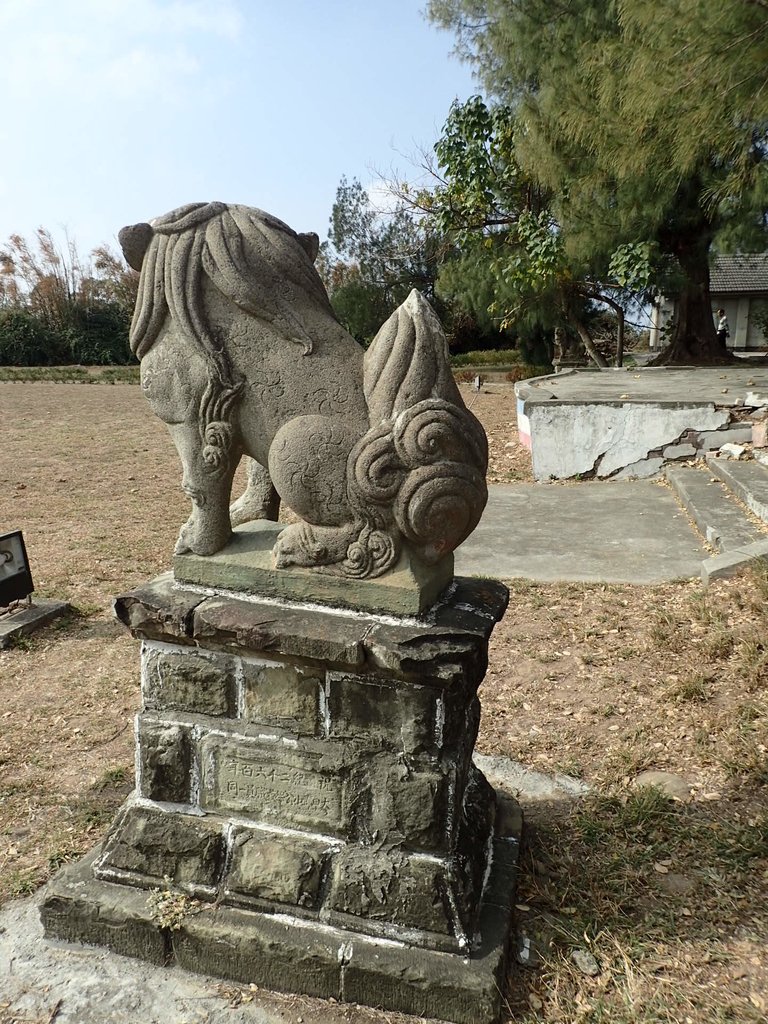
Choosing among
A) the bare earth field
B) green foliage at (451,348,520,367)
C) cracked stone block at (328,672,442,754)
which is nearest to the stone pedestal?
cracked stone block at (328,672,442,754)

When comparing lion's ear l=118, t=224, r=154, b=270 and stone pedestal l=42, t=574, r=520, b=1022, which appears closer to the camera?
stone pedestal l=42, t=574, r=520, b=1022

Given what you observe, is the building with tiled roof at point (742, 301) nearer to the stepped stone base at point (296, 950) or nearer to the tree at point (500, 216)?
the tree at point (500, 216)

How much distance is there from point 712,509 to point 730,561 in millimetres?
1215

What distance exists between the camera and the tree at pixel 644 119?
432cm

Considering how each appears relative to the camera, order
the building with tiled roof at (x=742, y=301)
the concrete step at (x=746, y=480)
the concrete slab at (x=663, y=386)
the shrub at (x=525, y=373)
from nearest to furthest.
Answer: the concrete step at (x=746, y=480)
the concrete slab at (x=663, y=386)
the shrub at (x=525, y=373)
the building with tiled roof at (x=742, y=301)

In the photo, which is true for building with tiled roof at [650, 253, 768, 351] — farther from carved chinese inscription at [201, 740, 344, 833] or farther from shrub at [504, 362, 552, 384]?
carved chinese inscription at [201, 740, 344, 833]

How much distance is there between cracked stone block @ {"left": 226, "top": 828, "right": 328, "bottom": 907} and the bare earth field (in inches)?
9.1

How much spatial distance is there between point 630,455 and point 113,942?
19.8 ft

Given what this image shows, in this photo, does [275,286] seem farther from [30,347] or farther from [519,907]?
[30,347]

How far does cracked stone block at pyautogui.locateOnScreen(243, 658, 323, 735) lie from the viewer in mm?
1905

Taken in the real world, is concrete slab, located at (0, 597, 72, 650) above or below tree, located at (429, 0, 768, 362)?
below

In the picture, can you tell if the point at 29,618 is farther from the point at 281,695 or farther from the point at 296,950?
the point at 296,950

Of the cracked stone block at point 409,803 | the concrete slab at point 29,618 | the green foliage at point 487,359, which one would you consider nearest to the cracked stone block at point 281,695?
the cracked stone block at point 409,803

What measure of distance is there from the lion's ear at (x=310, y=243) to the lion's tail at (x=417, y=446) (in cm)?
39
